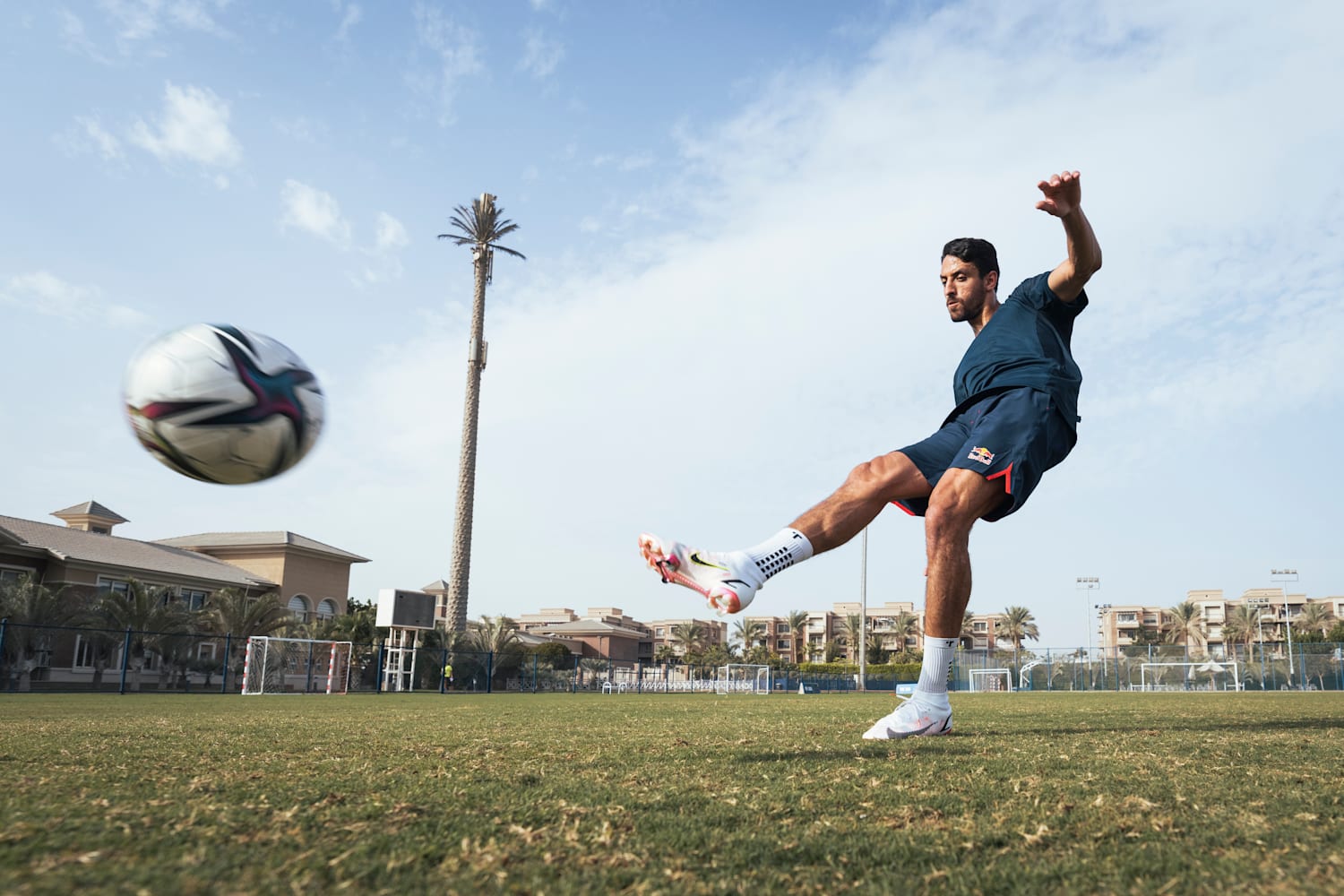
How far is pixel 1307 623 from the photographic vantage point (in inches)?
3812

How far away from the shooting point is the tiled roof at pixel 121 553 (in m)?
40.5

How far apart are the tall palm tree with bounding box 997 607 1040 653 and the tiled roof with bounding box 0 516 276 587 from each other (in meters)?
80.7

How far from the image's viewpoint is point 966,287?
493 cm

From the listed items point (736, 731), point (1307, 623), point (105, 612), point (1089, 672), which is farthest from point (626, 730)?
point (1307, 623)

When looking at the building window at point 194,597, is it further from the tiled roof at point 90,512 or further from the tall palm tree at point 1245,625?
the tall palm tree at point 1245,625

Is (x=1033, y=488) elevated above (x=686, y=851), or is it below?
above

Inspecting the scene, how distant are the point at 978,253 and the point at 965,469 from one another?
4.95 ft

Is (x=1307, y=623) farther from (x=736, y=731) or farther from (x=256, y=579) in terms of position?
(x=736, y=731)

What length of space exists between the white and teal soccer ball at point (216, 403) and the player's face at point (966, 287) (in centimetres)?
354

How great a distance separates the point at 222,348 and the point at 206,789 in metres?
2.58

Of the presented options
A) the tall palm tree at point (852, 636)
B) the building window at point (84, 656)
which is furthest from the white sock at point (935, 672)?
the tall palm tree at point (852, 636)

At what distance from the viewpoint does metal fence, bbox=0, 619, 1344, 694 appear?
29.5m

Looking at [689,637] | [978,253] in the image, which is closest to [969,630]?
[689,637]

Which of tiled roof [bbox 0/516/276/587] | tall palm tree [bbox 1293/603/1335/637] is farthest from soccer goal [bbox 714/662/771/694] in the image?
tall palm tree [bbox 1293/603/1335/637]
